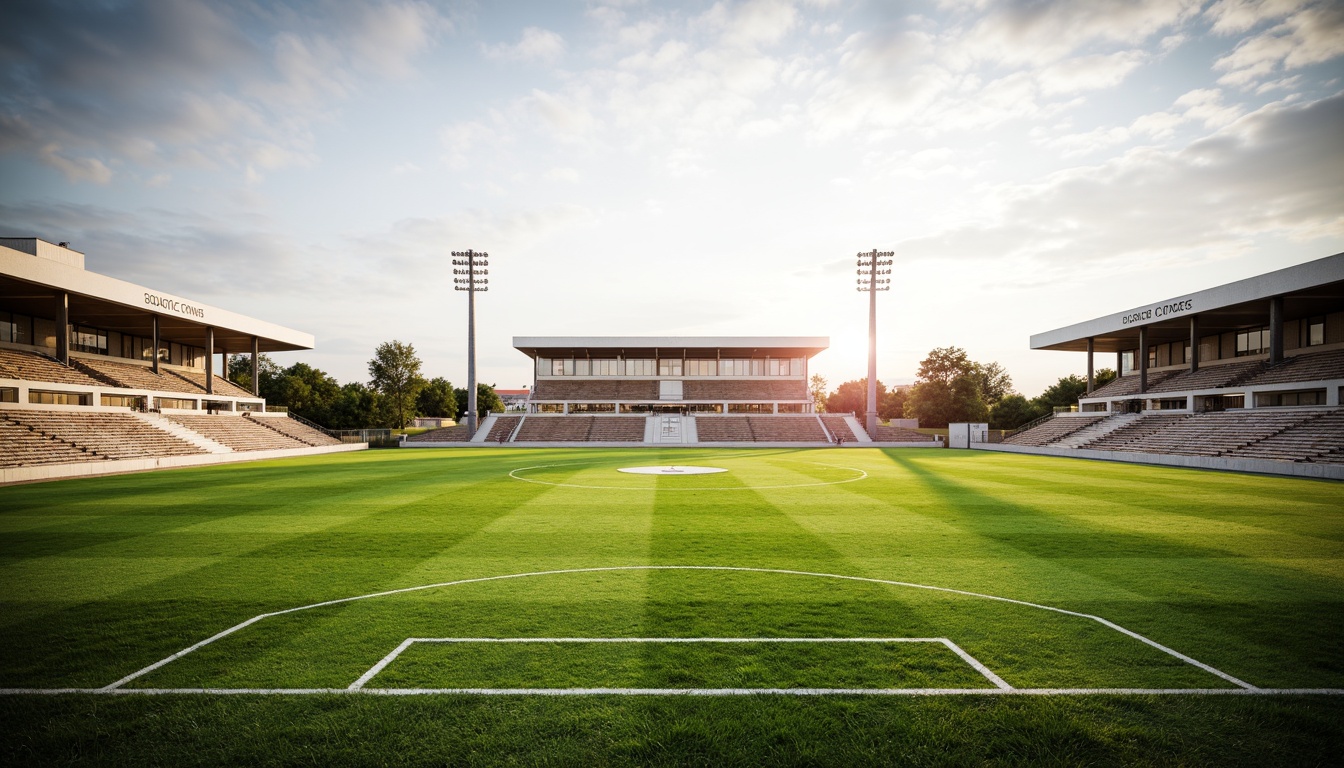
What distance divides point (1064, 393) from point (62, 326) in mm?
103877

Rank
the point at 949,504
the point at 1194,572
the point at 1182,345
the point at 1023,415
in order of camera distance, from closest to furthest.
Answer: the point at 1194,572 < the point at 949,504 < the point at 1182,345 < the point at 1023,415

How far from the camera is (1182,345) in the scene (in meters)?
48.1

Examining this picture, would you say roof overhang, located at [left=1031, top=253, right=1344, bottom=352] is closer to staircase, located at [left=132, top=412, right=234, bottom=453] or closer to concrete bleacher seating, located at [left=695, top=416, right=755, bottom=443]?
concrete bleacher seating, located at [left=695, top=416, right=755, bottom=443]

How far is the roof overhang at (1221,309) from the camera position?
101 feet

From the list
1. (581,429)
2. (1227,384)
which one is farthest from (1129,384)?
(581,429)

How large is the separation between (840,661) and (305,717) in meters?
5.14

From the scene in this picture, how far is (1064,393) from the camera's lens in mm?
79312

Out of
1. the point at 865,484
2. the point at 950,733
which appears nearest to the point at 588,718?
the point at 950,733

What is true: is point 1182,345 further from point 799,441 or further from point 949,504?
point 949,504

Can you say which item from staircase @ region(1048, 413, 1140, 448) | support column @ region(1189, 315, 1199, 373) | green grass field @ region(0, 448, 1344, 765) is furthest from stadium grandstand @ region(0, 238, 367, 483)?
support column @ region(1189, 315, 1199, 373)

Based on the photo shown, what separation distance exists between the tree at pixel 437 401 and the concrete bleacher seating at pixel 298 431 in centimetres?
4374

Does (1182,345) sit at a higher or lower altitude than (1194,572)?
higher

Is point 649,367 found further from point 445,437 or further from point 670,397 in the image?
point 445,437

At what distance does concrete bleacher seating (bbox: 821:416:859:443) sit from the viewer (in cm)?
5388
